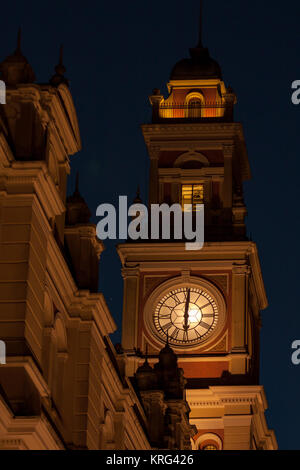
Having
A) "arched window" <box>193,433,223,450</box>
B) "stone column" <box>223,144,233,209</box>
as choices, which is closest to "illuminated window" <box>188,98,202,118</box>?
"stone column" <box>223,144,233,209</box>

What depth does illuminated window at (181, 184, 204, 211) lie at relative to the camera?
7669cm

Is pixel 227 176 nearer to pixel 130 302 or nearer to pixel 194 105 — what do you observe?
pixel 194 105

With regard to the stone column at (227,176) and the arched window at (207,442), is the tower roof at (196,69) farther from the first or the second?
the arched window at (207,442)

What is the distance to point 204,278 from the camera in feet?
244

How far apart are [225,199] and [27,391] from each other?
41.5 m

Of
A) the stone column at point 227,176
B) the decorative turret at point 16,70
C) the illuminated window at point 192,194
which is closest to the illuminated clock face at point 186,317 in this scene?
the illuminated window at point 192,194

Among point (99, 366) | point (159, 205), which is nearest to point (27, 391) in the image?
point (99, 366)

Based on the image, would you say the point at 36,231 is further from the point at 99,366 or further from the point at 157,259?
the point at 157,259

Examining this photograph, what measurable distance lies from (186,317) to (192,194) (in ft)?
20.2

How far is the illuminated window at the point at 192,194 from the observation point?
76.7 m

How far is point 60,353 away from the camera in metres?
41.7

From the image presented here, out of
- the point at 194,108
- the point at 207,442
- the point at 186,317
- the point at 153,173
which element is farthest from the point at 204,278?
the point at 194,108

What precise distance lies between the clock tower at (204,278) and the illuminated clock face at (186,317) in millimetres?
41

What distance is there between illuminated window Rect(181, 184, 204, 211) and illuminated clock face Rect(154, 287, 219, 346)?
4.27 metres
